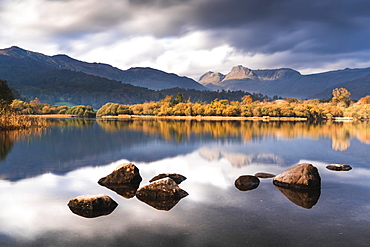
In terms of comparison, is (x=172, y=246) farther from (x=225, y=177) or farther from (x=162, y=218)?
(x=225, y=177)

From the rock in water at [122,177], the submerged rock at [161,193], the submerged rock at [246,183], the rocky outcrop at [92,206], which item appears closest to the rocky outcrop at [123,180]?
the rock in water at [122,177]

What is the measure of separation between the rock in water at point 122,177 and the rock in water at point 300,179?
8.87 meters

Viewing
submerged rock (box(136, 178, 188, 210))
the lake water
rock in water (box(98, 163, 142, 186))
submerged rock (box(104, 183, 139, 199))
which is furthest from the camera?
rock in water (box(98, 163, 142, 186))

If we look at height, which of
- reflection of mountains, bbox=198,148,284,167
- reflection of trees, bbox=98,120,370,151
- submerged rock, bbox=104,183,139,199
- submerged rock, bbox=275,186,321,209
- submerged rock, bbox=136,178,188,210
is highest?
submerged rock, bbox=136,178,188,210

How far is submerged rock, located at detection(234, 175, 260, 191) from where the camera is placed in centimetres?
1908

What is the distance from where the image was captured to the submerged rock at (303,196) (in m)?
16.1

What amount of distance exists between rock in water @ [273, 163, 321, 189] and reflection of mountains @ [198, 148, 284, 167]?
8.22 meters

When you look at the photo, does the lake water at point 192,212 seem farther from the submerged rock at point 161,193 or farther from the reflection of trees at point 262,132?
the reflection of trees at point 262,132

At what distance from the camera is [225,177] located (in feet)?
73.6

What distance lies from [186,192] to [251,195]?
11.7ft

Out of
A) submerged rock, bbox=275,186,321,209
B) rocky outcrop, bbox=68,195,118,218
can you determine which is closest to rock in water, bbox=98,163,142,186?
rocky outcrop, bbox=68,195,118,218

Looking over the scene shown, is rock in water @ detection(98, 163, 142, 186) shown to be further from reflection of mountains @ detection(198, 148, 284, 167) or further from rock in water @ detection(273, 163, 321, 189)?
reflection of mountains @ detection(198, 148, 284, 167)

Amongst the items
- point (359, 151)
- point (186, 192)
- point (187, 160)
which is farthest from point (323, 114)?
point (186, 192)

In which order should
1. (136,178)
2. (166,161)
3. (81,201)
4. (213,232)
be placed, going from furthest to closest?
(166,161) → (136,178) → (81,201) → (213,232)
